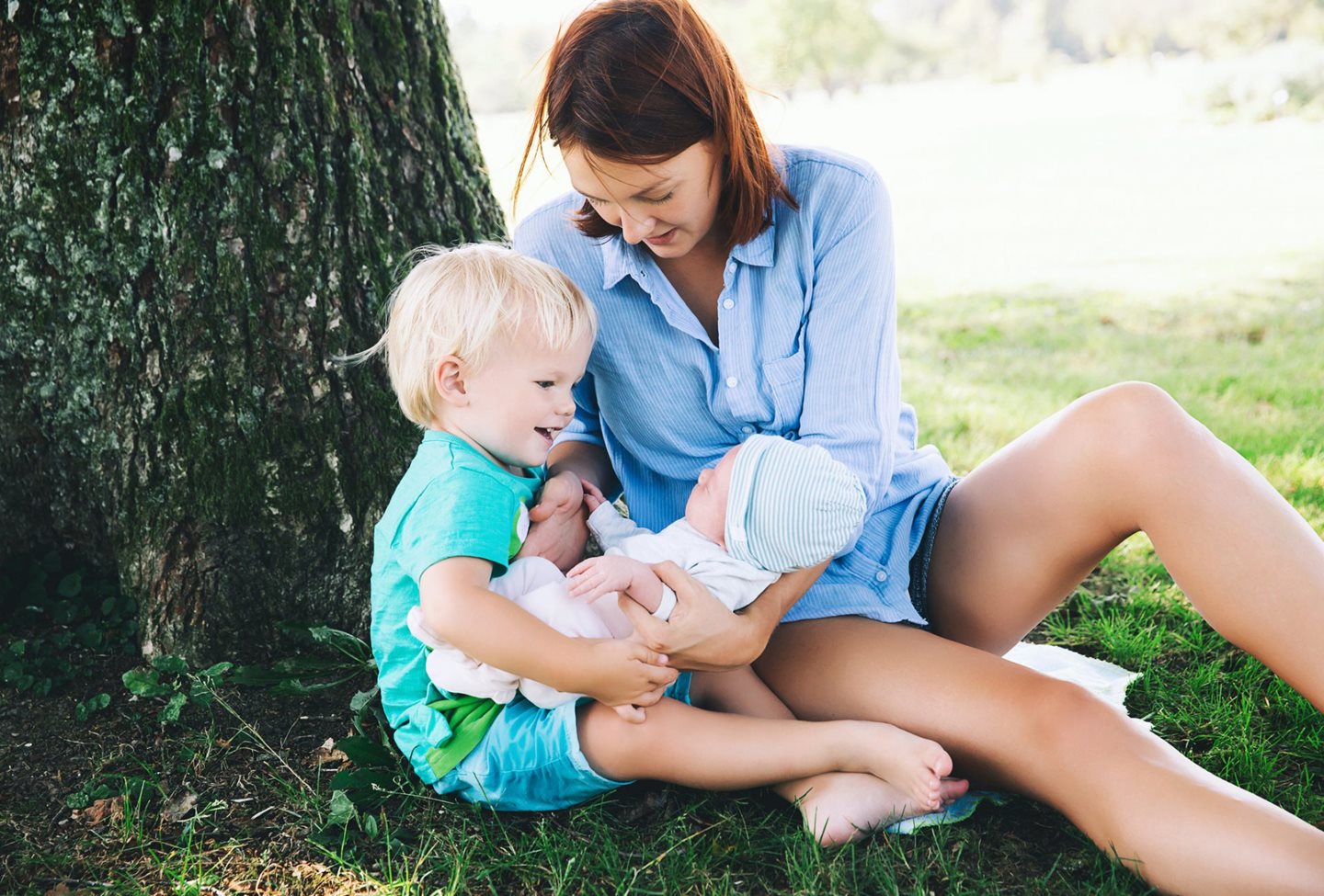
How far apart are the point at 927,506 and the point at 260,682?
4.88 feet

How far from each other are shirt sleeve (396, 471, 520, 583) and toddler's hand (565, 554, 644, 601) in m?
0.13

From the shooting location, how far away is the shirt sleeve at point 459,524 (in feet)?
6.13

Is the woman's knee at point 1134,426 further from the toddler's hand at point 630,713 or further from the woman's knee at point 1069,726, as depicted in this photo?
the toddler's hand at point 630,713

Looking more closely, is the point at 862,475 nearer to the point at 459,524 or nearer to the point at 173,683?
the point at 459,524

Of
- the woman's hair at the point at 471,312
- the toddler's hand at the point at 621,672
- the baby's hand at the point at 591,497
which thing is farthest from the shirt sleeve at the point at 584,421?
the toddler's hand at the point at 621,672

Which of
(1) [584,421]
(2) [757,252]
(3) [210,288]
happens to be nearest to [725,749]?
(1) [584,421]

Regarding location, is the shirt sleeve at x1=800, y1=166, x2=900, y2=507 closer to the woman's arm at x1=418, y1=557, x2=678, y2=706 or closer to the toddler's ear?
the woman's arm at x1=418, y1=557, x2=678, y2=706

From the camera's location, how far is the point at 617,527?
219 centimetres

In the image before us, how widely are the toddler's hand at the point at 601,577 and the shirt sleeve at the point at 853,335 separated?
1.52 feet

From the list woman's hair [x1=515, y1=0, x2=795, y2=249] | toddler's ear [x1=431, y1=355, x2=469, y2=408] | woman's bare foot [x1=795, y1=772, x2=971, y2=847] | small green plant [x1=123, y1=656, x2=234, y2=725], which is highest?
woman's hair [x1=515, y1=0, x2=795, y2=249]

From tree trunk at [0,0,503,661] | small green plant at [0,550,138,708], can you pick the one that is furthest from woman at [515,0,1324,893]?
small green plant at [0,550,138,708]

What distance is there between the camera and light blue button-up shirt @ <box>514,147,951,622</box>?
2139mm

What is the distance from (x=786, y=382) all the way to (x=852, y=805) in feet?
2.61

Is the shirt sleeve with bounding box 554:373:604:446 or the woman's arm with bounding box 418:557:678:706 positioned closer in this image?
the woman's arm with bounding box 418:557:678:706
